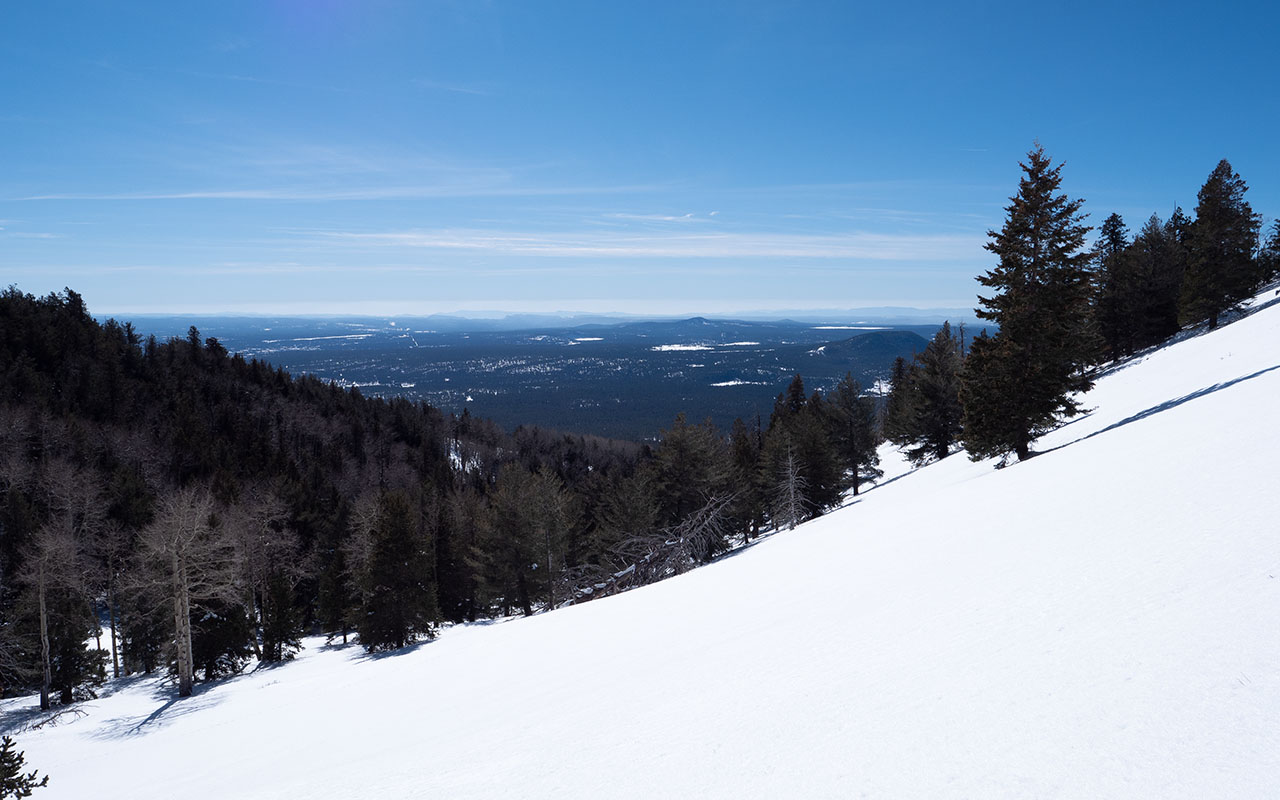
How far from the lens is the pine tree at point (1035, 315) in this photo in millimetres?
19625

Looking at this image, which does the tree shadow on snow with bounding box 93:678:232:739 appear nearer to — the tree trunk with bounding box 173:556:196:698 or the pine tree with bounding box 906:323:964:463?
the tree trunk with bounding box 173:556:196:698

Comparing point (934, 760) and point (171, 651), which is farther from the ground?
point (934, 760)

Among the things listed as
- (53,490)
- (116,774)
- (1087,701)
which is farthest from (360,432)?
(1087,701)

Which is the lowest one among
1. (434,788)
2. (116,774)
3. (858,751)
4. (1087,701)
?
(116,774)

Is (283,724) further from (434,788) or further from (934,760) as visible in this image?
(934,760)

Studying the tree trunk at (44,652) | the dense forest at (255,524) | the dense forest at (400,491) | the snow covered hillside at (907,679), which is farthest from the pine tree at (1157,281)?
the tree trunk at (44,652)

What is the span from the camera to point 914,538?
1189cm

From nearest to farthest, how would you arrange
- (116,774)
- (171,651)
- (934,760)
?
(934,760)
(116,774)
(171,651)

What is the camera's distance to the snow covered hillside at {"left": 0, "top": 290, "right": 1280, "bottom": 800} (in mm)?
4090

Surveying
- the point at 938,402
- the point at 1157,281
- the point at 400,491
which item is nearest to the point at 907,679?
the point at 400,491

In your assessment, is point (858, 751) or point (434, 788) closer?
point (858, 751)

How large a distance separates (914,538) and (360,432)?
90.2m

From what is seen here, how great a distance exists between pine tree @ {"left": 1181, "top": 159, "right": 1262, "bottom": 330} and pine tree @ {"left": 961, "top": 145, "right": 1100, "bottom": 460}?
30053 mm

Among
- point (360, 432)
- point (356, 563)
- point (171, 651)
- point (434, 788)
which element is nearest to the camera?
point (434, 788)
